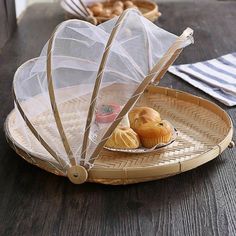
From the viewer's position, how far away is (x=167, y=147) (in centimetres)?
Answer: 98

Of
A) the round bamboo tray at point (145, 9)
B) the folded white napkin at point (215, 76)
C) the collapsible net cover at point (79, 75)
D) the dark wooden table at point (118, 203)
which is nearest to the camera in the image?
the dark wooden table at point (118, 203)

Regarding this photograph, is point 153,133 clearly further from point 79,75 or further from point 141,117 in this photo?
point 79,75

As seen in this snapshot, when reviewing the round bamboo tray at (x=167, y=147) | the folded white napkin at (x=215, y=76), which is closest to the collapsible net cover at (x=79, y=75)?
the round bamboo tray at (x=167, y=147)

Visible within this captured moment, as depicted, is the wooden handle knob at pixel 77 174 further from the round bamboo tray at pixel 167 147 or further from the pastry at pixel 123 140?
the pastry at pixel 123 140

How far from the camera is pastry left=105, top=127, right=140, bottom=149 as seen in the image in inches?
37.5

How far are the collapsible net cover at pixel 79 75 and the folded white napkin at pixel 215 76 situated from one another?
34 cm

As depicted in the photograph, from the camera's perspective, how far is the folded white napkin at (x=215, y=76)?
4.34 feet

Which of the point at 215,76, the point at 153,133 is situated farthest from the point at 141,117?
the point at 215,76

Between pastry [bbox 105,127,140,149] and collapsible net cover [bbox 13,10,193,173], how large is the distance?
0.14ft

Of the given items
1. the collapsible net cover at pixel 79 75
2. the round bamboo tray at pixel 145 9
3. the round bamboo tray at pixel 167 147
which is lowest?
the round bamboo tray at pixel 145 9

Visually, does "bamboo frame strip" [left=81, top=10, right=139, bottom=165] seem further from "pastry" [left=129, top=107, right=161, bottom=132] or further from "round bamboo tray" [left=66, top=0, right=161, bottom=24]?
"round bamboo tray" [left=66, top=0, right=161, bottom=24]

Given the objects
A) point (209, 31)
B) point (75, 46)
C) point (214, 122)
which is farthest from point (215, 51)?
point (75, 46)

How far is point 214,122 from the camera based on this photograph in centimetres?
108

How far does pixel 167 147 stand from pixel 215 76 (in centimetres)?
53
